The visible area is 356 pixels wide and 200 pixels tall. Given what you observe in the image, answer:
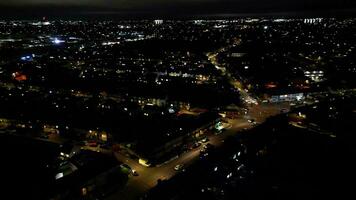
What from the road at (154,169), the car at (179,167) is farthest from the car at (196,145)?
the car at (179,167)

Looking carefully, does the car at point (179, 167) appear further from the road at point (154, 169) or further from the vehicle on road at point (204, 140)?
the vehicle on road at point (204, 140)

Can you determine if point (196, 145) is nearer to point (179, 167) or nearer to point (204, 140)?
point (204, 140)

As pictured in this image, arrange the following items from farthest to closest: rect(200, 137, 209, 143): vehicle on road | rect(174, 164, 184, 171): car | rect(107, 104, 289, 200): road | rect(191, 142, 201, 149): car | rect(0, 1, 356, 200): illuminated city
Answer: rect(200, 137, 209, 143): vehicle on road → rect(191, 142, 201, 149): car → rect(174, 164, 184, 171): car → rect(0, 1, 356, 200): illuminated city → rect(107, 104, 289, 200): road

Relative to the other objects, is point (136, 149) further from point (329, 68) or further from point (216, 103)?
point (329, 68)

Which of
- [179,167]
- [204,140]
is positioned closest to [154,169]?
[179,167]

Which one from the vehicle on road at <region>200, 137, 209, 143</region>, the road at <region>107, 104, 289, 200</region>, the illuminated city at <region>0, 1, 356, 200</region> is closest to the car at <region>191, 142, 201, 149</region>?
the illuminated city at <region>0, 1, 356, 200</region>

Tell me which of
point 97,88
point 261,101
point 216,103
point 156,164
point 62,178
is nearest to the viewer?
point 62,178

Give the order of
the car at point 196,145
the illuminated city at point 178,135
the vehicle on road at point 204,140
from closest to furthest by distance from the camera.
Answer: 1. the illuminated city at point 178,135
2. the car at point 196,145
3. the vehicle on road at point 204,140

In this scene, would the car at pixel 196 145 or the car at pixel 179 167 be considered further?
the car at pixel 196 145

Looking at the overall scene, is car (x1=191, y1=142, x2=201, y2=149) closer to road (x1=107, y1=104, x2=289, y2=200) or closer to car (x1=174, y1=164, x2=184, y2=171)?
road (x1=107, y1=104, x2=289, y2=200)

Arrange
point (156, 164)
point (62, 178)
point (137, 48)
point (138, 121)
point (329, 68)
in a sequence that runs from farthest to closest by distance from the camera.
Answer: point (137, 48)
point (329, 68)
point (138, 121)
point (156, 164)
point (62, 178)

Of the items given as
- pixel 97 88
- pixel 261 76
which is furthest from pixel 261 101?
pixel 97 88
